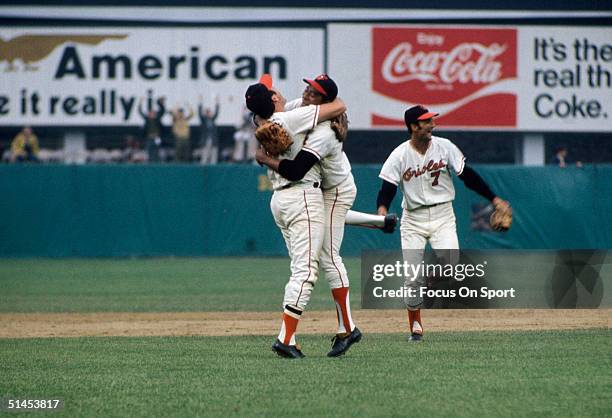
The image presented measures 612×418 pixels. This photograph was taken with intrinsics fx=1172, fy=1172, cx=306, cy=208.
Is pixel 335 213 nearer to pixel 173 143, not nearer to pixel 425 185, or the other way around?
pixel 425 185

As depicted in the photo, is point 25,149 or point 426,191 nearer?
point 426,191

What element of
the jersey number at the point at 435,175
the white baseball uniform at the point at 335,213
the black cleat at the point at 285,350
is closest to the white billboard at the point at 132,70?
the jersey number at the point at 435,175

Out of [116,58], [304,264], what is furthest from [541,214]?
[304,264]

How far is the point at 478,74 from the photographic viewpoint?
95.9ft

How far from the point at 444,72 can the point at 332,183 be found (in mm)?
20992

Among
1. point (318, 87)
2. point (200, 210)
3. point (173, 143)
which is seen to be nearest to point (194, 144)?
point (173, 143)

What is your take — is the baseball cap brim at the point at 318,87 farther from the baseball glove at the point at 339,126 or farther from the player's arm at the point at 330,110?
the baseball glove at the point at 339,126

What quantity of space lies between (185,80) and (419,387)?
2288 cm

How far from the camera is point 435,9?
29.4 m

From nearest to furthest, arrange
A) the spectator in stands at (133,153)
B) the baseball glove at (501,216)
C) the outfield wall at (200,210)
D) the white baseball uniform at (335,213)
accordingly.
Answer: the white baseball uniform at (335,213)
the baseball glove at (501,216)
the outfield wall at (200,210)
the spectator in stands at (133,153)

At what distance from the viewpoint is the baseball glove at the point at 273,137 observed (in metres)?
8.02

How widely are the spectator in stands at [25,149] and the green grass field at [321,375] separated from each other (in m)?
16.2

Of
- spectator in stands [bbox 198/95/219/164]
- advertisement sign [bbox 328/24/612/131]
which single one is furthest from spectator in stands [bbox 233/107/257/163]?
advertisement sign [bbox 328/24/612/131]

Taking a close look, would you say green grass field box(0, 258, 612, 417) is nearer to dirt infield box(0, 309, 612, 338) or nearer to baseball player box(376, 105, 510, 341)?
dirt infield box(0, 309, 612, 338)
